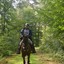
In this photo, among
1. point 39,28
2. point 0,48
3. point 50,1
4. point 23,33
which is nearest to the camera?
point 23,33

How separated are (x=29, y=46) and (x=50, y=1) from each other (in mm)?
5677

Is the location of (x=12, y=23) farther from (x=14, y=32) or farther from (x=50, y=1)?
(x=50, y=1)

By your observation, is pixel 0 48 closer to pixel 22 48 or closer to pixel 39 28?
pixel 22 48

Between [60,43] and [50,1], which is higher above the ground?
[50,1]

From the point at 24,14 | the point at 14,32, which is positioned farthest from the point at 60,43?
the point at 24,14

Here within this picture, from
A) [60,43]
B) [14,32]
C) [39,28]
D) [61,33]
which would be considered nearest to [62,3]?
[61,33]

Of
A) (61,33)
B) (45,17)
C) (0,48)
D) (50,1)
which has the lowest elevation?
(0,48)

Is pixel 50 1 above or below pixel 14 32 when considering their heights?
above

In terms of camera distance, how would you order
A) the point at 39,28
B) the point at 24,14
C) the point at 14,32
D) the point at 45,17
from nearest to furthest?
the point at 45,17 < the point at 14,32 < the point at 24,14 < the point at 39,28

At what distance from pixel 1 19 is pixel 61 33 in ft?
39.0

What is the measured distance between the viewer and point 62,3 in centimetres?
1409

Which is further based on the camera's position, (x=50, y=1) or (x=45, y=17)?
(x=45, y=17)

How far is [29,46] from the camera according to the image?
477 inches

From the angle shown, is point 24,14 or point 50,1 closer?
point 50,1
